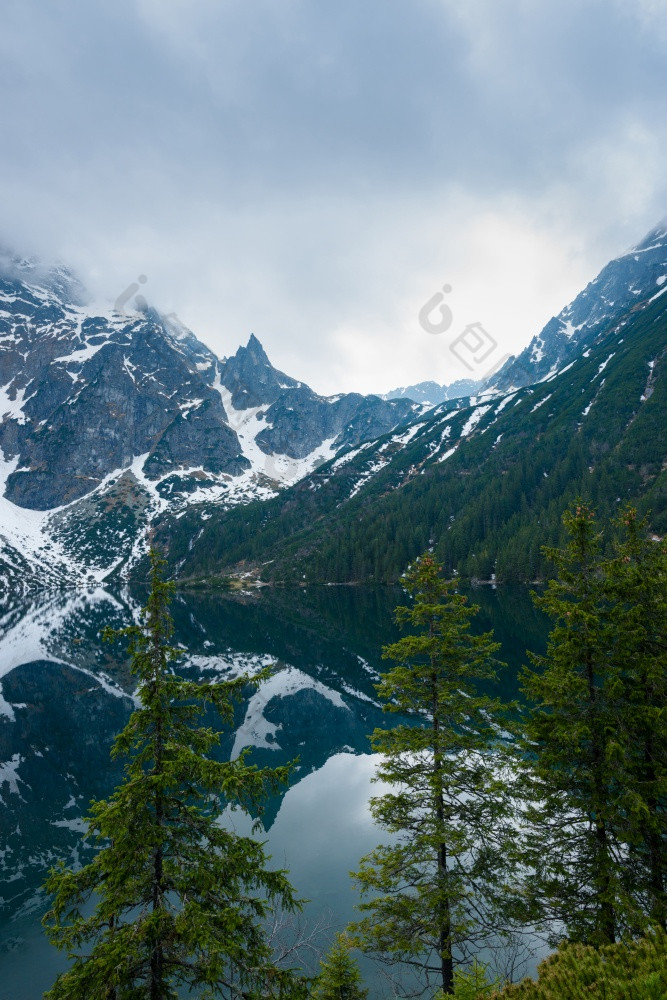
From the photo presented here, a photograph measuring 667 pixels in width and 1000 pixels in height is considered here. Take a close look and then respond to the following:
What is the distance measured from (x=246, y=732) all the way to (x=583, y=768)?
121 ft

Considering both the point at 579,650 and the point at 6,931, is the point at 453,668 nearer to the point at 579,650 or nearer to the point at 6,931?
the point at 579,650

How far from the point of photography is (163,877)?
828 centimetres

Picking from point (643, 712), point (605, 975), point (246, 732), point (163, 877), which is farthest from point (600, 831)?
point (246, 732)

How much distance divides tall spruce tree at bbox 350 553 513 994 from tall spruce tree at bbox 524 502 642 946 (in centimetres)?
108

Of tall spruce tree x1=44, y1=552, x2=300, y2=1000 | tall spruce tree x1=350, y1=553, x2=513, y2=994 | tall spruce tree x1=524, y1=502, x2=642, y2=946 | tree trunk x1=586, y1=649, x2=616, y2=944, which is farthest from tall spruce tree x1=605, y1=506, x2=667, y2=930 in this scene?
tall spruce tree x1=44, y1=552, x2=300, y2=1000

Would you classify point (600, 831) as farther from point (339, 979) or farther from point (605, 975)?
point (605, 975)

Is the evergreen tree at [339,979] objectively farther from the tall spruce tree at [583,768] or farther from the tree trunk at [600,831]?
the tree trunk at [600,831]

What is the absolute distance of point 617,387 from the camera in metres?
182

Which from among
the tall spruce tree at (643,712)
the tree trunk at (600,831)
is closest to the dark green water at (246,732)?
the tree trunk at (600,831)

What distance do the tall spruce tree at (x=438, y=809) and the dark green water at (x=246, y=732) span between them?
6.20m

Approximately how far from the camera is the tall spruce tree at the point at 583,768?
10.3 meters

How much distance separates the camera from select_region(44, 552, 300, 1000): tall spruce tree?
732cm

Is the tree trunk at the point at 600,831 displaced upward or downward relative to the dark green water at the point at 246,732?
downward

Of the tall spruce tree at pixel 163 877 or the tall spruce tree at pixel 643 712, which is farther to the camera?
the tall spruce tree at pixel 643 712
